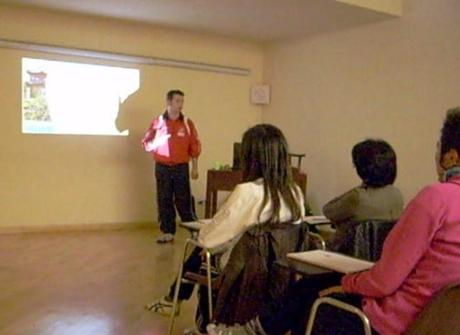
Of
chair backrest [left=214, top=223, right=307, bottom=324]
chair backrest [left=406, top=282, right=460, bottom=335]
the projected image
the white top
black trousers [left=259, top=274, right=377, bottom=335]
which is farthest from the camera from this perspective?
the projected image

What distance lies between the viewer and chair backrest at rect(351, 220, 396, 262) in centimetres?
243

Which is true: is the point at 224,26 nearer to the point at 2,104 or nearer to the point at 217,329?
the point at 2,104

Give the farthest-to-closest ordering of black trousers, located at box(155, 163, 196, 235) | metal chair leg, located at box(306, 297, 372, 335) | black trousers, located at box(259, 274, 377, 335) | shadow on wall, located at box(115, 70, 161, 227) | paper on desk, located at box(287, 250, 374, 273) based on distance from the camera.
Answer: shadow on wall, located at box(115, 70, 161, 227) → black trousers, located at box(155, 163, 196, 235) → black trousers, located at box(259, 274, 377, 335) → paper on desk, located at box(287, 250, 374, 273) → metal chair leg, located at box(306, 297, 372, 335)

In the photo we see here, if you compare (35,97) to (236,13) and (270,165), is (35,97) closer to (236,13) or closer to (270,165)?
(236,13)

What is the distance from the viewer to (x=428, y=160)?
5.30m

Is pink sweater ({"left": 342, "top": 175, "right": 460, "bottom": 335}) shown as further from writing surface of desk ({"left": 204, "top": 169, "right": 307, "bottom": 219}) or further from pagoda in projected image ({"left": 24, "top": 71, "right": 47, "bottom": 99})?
pagoda in projected image ({"left": 24, "top": 71, "right": 47, "bottom": 99})

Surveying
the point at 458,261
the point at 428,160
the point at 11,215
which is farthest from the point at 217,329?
the point at 11,215

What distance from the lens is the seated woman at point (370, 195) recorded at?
271cm

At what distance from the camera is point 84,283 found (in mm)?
3986

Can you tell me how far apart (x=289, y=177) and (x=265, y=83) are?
16.1ft

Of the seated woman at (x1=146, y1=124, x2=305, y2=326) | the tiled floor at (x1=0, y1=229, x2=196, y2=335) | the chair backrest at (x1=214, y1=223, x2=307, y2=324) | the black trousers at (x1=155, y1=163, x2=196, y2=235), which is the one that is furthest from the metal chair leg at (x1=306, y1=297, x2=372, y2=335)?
the black trousers at (x1=155, y1=163, x2=196, y2=235)

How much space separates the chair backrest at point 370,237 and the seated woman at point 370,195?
21cm

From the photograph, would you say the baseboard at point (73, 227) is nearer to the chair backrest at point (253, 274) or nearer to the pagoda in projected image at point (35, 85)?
the pagoda in projected image at point (35, 85)

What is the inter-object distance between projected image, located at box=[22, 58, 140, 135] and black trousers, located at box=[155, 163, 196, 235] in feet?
3.16
